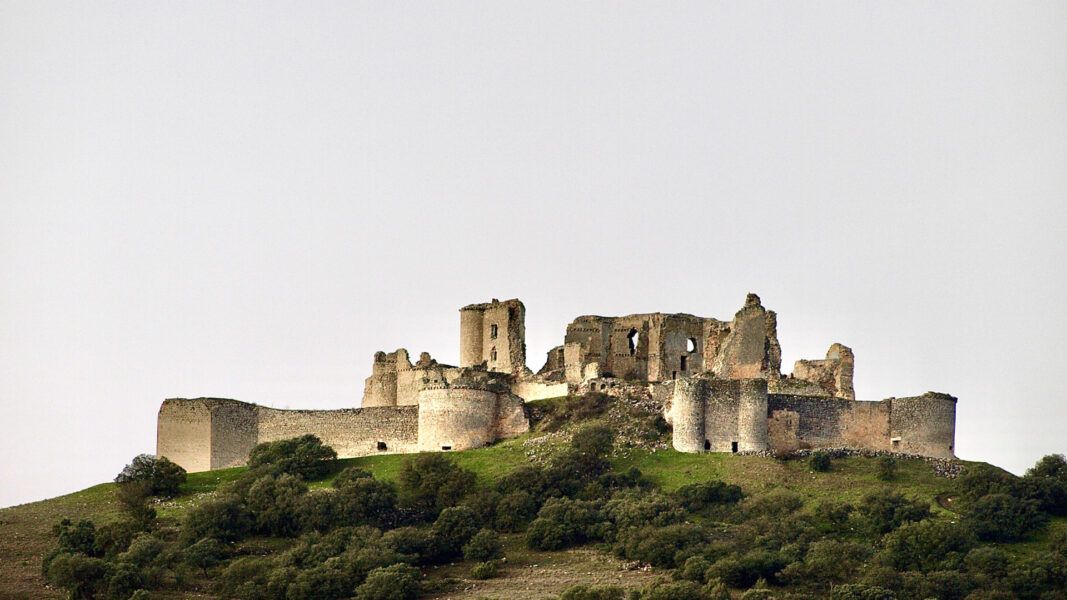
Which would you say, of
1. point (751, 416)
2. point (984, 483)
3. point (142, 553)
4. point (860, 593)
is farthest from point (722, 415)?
point (142, 553)

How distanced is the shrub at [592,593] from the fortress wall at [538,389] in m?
19.0

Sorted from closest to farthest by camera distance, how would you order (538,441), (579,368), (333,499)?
(333,499), (538,441), (579,368)

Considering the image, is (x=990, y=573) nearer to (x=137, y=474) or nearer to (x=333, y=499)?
(x=333, y=499)

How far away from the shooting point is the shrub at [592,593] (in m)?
72.6

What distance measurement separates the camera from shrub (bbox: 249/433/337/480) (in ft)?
282

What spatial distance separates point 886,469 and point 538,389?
53.6 ft

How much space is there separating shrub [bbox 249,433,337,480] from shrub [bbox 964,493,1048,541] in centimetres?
2452

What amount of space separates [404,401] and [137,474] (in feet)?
43.3

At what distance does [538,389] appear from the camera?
93188 millimetres

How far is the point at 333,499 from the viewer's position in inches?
3196

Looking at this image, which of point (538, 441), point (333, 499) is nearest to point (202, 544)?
point (333, 499)

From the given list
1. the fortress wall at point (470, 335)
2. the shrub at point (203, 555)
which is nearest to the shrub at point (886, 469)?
the fortress wall at point (470, 335)

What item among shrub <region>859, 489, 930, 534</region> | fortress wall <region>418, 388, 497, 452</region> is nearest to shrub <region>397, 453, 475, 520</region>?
fortress wall <region>418, 388, 497, 452</region>

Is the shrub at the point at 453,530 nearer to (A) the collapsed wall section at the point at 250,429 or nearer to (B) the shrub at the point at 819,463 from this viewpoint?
(A) the collapsed wall section at the point at 250,429
